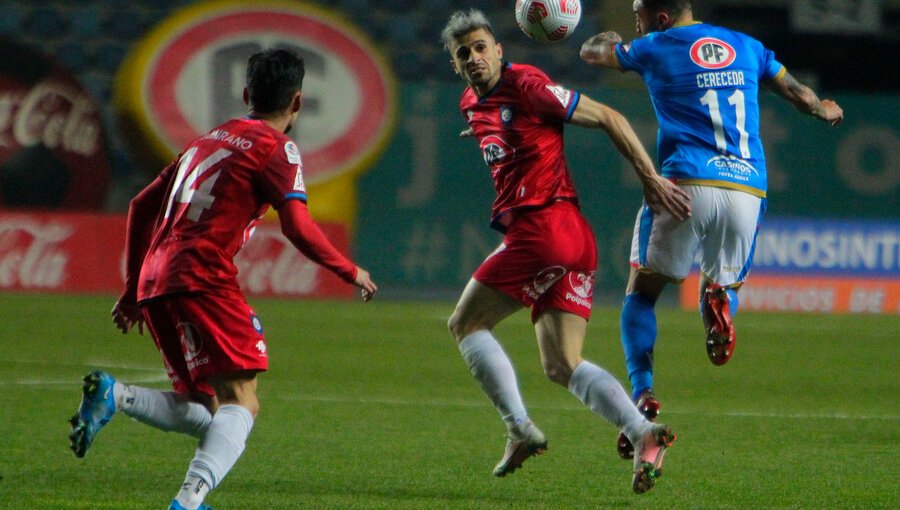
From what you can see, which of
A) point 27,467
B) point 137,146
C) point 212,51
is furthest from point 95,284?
point 27,467

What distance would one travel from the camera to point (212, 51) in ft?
53.2

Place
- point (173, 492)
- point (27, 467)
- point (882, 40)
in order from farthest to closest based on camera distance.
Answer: point (882, 40) → point (27, 467) → point (173, 492)

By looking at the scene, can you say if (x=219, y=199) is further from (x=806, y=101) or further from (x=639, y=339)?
(x=806, y=101)

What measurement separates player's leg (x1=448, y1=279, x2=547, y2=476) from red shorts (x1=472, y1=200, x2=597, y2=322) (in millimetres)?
99

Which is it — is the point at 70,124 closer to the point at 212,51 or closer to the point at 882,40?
the point at 212,51

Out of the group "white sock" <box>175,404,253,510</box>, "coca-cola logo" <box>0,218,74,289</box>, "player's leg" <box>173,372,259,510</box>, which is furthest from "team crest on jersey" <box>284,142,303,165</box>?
"coca-cola logo" <box>0,218,74,289</box>

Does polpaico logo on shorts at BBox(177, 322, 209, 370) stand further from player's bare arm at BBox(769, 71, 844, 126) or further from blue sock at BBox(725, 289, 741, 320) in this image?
player's bare arm at BBox(769, 71, 844, 126)

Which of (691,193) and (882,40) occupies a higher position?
(691,193)

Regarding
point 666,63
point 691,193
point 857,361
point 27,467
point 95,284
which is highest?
point 666,63

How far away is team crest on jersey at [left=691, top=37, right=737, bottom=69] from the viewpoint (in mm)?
6000

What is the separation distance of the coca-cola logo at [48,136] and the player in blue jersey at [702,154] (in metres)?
10.7

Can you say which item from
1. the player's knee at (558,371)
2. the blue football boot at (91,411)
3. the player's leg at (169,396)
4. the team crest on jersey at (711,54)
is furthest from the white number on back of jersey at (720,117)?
the blue football boot at (91,411)

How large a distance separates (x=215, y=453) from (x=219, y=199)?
31.5 inches

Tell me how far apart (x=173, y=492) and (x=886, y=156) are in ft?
41.7
